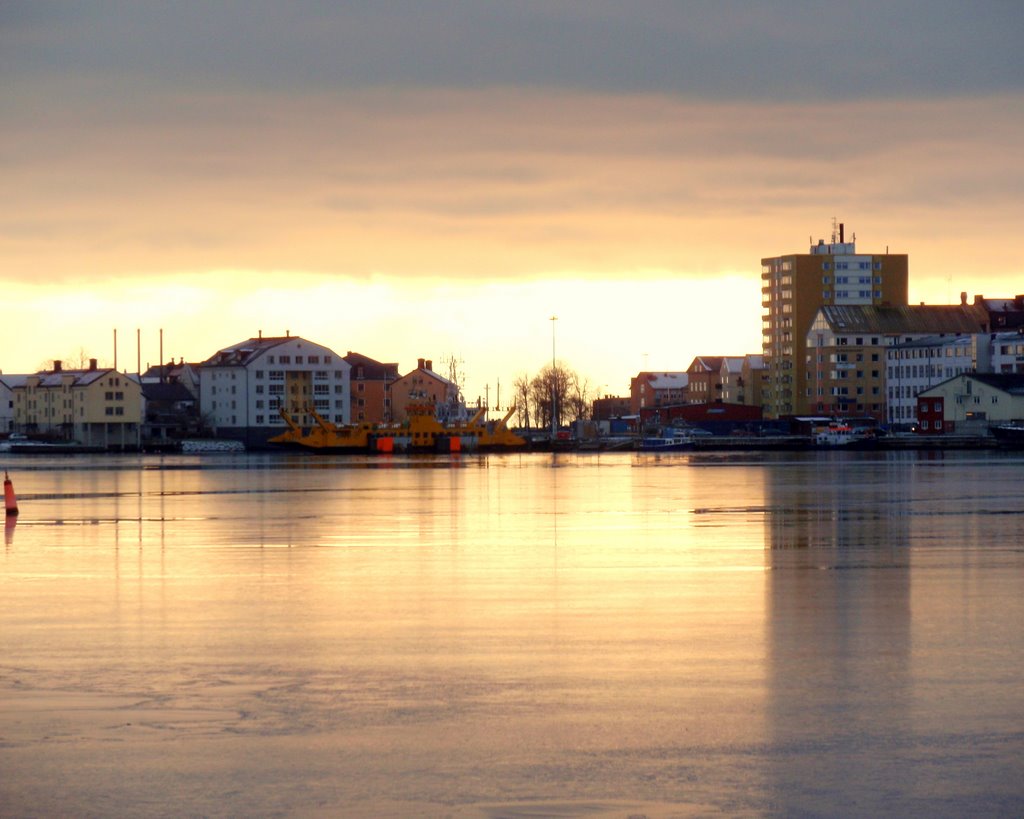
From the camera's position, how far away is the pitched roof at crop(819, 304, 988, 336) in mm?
190500

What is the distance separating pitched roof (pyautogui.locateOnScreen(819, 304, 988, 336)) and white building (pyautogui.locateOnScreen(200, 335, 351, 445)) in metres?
57.0

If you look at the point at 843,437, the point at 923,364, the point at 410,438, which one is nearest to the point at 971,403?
the point at 843,437

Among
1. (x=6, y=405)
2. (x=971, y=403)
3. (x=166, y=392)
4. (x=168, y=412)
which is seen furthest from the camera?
(x=6, y=405)

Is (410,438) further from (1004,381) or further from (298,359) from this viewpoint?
(1004,381)

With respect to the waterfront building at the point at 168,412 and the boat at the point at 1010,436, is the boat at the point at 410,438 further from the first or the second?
the boat at the point at 1010,436

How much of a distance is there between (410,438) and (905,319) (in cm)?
7154

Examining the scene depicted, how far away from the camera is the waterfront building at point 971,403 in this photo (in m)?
148

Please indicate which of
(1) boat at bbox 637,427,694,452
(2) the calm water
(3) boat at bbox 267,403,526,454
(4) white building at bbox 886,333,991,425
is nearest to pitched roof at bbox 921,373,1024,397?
(4) white building at bbox 886,333,991,425

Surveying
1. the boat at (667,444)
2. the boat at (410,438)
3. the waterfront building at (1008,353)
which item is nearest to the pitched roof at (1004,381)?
the waterfront building at (1008,353)

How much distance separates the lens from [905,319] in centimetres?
19212

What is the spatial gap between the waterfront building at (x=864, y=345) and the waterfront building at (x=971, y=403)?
29634 millimetres

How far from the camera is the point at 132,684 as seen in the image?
43.2ft

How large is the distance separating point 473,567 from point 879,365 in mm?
171620

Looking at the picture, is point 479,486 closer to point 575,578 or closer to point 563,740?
point 575,578
